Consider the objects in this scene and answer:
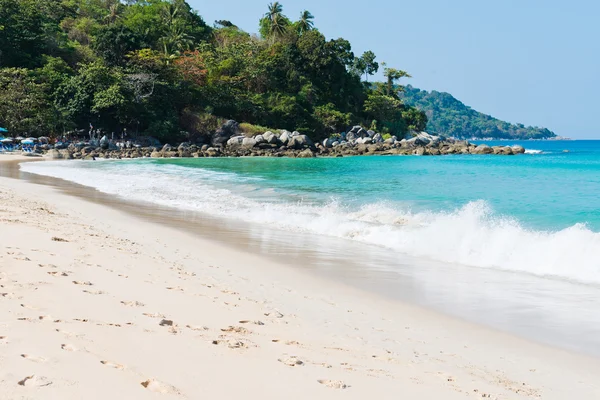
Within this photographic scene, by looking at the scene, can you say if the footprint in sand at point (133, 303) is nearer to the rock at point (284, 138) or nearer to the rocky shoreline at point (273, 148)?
the rocky shoreline at point (273, 148)

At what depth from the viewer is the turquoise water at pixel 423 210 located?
28.2 ft

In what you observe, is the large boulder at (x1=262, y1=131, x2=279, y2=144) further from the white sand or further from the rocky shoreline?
the white sand

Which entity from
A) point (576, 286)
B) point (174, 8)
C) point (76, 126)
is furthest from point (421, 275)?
point (174, 8)

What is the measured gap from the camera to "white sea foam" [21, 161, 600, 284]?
27.2 ft

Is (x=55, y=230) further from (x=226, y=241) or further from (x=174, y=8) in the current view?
(x=174, y=8)

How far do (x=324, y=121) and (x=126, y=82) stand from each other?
78.3ft

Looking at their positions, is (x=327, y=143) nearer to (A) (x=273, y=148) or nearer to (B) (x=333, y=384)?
(A) (x=273, y=148)

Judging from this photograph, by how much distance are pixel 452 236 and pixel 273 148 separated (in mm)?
41916

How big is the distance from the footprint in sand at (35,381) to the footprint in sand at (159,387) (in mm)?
478

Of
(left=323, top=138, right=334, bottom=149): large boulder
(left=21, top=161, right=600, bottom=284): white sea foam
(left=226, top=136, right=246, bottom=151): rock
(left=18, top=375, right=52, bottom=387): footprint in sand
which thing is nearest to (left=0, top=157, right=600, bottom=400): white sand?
(left=18, top=375, right=52, bottom=387): footprint in sand

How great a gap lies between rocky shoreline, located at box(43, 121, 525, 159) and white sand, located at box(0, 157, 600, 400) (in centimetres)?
3386

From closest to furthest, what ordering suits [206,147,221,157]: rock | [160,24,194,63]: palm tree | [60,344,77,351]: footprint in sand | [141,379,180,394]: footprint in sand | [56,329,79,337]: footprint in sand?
[141,379,180,394]: footprint in sand < [60,344,77,351]: footprint in sand < [56,329,79,337]: footprint in sand < [206,147,221,157]: rock < [160,24,194,63]: palm tree

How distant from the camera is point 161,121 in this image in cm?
5128

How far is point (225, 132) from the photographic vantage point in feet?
177
